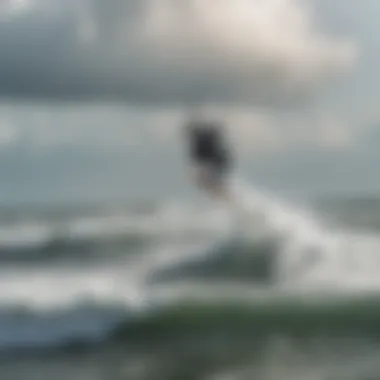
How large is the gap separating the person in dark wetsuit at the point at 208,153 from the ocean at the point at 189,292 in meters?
0.13

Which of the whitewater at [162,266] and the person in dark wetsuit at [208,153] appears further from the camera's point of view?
the whitewater at [162,266]

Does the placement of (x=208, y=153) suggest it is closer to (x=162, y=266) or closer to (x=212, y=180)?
(x=212, y=180)

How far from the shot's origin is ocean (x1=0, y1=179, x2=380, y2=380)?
185 inches

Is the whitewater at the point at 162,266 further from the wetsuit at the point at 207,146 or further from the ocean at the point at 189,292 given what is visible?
the wetsuit at the point at 207,146

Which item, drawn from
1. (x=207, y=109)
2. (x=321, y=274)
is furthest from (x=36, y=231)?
(x=321, y=274)

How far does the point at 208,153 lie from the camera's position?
4598mm

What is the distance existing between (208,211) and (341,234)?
2.85 feet

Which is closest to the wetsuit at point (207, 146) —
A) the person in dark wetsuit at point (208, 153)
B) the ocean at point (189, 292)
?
the person in dark wetsuit at point (208, 153)

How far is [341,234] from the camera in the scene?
206 inches

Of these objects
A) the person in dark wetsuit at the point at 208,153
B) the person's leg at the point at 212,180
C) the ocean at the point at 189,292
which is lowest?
the ocean at the point at 189,292

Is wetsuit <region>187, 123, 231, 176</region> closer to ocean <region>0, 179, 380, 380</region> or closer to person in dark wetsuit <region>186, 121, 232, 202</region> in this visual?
person in dark wetsuit <region>186, 121, 232, 202</region>

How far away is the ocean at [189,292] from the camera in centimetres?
470

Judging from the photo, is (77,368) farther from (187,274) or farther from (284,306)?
(284,306)

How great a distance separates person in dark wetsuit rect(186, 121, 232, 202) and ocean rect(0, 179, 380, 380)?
0.13 m
